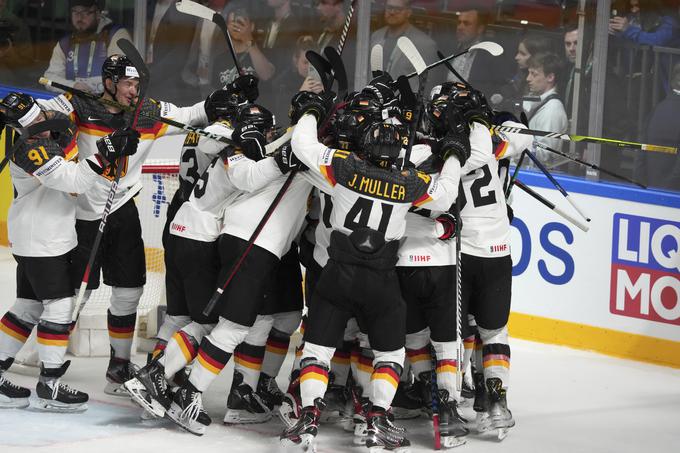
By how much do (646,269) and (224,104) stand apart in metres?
2.40

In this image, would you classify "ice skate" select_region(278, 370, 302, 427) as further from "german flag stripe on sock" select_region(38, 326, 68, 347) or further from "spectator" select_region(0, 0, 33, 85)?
"spectator" select_region(0, 0, 33, 85)

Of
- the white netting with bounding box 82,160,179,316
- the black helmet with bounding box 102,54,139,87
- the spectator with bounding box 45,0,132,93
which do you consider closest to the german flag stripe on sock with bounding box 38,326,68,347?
the black helmet with bounding box 102,54,139,87

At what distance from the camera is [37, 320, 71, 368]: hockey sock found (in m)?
5.47

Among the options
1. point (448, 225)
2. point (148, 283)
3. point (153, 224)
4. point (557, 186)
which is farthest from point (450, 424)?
point (153, 224)

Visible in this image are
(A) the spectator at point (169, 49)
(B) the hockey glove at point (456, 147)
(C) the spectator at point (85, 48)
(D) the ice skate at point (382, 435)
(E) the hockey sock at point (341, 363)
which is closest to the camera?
(D) the ice skate at point (382, 435)

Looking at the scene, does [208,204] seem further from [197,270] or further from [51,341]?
[51,341]

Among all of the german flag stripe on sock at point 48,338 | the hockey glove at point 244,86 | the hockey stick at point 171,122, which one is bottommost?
the german flag stripe on sock at point 48,338

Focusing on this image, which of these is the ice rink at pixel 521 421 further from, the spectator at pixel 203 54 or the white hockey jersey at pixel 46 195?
the spectator at pixel 203 54

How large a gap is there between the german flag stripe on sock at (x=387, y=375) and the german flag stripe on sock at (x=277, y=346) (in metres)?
0.70

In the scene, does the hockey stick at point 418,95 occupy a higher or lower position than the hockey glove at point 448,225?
higher

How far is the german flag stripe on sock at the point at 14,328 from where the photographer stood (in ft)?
18.3

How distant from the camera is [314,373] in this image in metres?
4.96


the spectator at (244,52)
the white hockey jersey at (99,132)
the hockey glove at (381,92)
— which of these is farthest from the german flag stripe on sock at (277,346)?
the spectator at (244,52)

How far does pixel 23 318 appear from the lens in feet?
18.4
